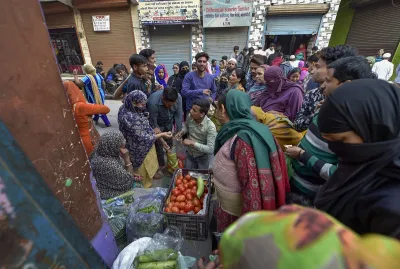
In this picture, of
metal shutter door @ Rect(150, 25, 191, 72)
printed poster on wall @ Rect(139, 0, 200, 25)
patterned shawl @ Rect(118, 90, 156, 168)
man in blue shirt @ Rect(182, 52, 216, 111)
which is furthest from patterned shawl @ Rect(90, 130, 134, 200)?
metal shutter door @ Rect(150, 25, 191, 72)

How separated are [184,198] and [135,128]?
49.5 inches

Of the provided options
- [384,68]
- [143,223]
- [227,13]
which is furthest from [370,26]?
[143,223]

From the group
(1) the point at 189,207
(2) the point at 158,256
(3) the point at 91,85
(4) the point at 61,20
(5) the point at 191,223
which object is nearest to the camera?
(2) the point at 158,256

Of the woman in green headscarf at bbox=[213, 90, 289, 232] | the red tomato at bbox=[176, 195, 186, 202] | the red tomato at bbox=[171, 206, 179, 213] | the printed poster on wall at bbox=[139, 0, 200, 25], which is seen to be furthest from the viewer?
the printed poster on wall at bbox=[139, 0, 200, 25]

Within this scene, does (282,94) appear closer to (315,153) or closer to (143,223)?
(315,153)

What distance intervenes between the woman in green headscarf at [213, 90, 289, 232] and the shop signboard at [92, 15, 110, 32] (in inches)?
469

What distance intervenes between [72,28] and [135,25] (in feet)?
12.6

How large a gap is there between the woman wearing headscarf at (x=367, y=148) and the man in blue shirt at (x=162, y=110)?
99.5 inches

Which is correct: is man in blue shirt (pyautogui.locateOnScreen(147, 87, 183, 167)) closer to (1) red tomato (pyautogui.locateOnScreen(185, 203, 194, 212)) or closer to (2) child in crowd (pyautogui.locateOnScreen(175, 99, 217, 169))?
(2) child in crowd (pyautogui.locateOnScreen(175, 99, 217, 169))

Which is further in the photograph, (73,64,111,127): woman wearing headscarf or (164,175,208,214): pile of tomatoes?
(73,64,111,127): woman wearing headscarf

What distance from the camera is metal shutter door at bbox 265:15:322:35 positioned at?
9641 mm

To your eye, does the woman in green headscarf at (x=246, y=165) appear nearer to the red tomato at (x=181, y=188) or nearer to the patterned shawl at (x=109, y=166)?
the red tomato at (x=181, y=188)

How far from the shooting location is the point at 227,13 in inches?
389

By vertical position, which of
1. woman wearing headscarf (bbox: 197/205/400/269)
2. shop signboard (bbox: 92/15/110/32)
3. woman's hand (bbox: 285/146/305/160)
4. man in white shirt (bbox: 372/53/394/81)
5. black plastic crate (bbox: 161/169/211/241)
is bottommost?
black plastic crate (bbox: 161/169/211/241)
